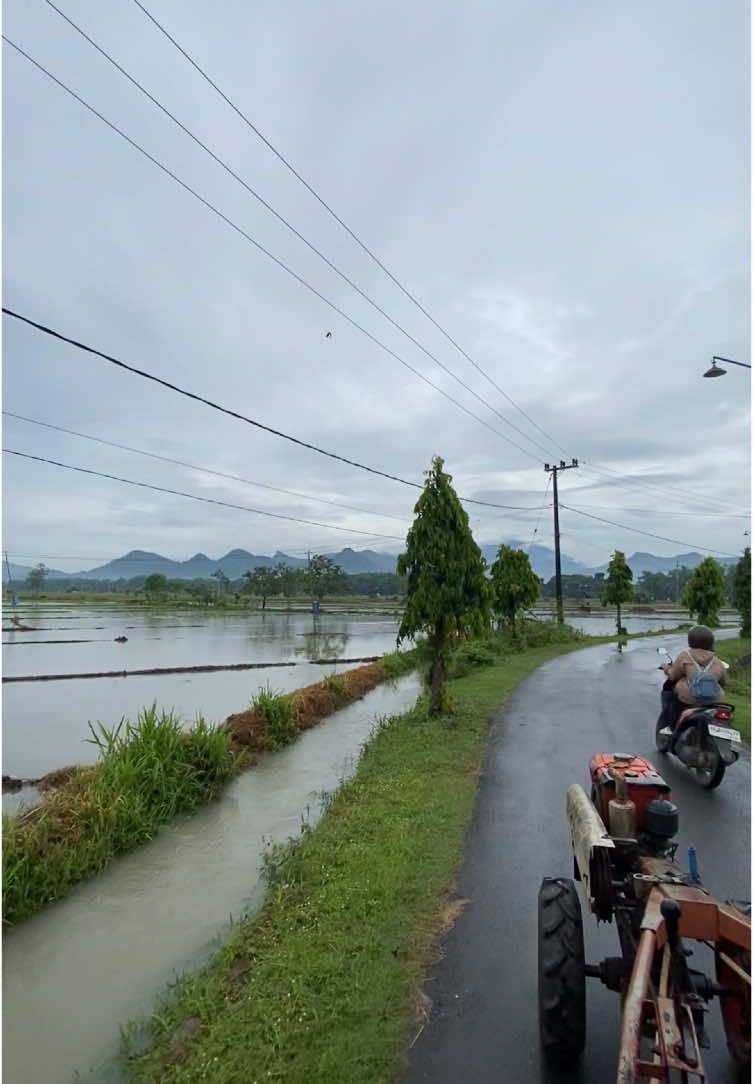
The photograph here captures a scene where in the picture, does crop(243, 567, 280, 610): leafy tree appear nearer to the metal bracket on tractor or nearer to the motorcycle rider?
the motorcycle rider

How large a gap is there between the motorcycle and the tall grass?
5831 millimetres

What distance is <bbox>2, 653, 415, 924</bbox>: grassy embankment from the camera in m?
5.57

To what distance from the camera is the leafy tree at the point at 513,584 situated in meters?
23.8

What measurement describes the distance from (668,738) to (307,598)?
82.2 metres

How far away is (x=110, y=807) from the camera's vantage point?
6.54 m

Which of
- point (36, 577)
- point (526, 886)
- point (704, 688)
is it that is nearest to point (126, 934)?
point (526, 886)

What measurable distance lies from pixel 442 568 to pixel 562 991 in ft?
24.9

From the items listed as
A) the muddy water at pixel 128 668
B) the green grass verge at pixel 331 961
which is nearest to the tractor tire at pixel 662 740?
the green grass verge at pixel 331 961

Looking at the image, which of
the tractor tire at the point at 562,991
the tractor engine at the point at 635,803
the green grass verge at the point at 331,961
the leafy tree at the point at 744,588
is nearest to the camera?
the tractor tire at the point at 562,991

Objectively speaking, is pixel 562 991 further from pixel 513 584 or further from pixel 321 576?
pixel 321 576

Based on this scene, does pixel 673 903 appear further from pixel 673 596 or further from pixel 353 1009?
pixel 673 596

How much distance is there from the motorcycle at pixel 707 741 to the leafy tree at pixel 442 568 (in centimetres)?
384

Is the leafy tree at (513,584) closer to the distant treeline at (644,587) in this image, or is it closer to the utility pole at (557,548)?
the utility pole at (557,548)

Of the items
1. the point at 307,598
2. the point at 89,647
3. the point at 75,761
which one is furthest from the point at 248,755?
the point at 307,598
